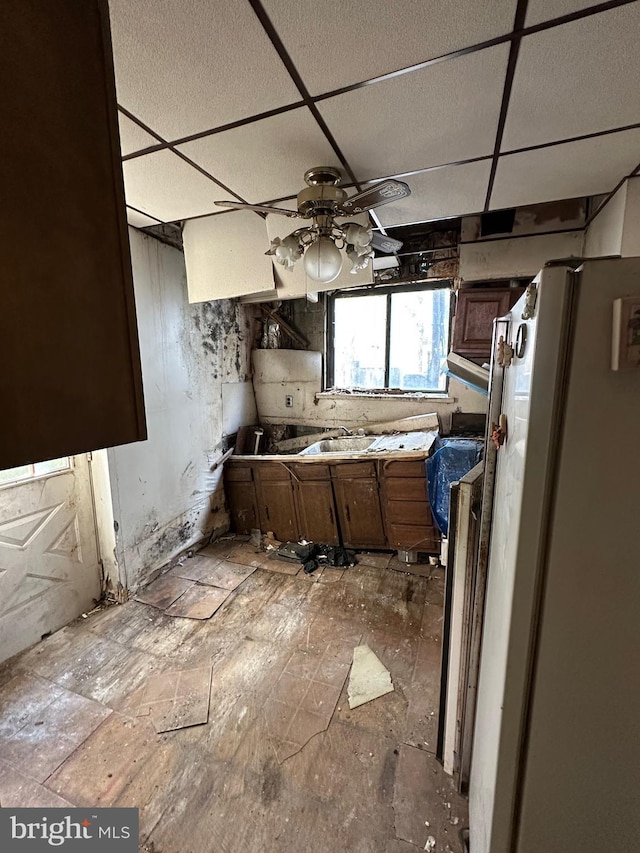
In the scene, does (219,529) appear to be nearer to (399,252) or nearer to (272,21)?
(399,252)

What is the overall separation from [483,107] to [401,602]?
9.26 feet

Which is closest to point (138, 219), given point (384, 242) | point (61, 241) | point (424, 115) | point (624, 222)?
point (384, 242)

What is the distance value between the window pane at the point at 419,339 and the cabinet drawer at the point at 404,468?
1.21 m

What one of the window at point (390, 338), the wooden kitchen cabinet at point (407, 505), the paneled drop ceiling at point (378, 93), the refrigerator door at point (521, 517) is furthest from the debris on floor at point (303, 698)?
the window at point (390, 338)

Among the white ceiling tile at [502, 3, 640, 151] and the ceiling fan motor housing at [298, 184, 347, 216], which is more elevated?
the white ceiling tile at [502, 3, 640, 151]

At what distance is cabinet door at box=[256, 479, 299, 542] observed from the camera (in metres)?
3.47

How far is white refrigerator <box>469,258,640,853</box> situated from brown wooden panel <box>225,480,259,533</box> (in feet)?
10.2

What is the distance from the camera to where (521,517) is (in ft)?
2.19

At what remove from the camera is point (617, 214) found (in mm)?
1932

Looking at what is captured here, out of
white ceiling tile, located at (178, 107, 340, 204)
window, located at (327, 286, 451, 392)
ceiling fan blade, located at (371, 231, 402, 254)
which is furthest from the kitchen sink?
white ceiling tile, located at (178, 107, 340, 204)

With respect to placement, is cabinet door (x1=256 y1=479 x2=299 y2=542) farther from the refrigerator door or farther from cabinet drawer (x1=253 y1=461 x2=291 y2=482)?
the refrigerator door

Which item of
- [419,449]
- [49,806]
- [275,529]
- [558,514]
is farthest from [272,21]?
[275,529]

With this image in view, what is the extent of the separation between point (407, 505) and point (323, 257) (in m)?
2.17

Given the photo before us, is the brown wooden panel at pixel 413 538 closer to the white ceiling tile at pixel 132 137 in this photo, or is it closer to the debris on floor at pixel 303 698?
the debris on floor at pixel 303 698
